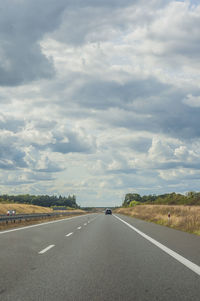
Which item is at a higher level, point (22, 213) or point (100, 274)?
point (22, 213)

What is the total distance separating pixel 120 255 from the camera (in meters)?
9.31

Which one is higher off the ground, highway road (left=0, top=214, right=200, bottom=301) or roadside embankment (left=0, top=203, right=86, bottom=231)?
roadside embankment (left=0, top=203, right=86, bottom=231)

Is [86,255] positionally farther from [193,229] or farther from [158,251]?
[193,229]

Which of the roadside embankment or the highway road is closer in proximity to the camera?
the highway road

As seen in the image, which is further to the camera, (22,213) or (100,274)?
(22,213)

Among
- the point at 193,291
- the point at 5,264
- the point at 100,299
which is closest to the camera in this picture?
the point at 100,299

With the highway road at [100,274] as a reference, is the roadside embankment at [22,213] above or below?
above

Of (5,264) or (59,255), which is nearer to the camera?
(5,264)

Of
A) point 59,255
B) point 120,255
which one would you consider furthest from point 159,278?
point 59,255

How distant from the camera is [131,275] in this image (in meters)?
6.55

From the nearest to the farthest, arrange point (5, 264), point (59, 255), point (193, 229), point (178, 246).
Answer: point (5, 264) → point (59, 255) → point (178, 246) → point (193, 229)

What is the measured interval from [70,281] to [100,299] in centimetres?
129

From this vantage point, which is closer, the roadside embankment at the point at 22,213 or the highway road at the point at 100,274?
the highway road at the point at 100,274

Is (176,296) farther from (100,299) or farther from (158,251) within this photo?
(158,251)
